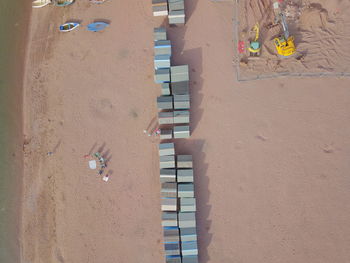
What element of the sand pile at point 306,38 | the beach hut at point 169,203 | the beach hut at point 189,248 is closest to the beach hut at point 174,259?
the beach hut at point 189,248

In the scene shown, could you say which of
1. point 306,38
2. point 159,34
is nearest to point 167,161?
point 159,34

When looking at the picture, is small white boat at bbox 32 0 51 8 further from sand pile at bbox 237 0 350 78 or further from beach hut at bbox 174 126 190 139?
sand pile at bbox 237 0 350 78

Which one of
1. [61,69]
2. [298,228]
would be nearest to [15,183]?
[61,69]

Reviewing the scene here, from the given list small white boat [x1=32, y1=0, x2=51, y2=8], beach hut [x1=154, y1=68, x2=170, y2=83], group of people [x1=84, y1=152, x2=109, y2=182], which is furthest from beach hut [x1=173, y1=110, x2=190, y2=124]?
small white boat [x1=32, y1=0, x2=51, y2=8]

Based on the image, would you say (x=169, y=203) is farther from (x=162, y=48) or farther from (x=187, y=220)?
(x=162, y=48)

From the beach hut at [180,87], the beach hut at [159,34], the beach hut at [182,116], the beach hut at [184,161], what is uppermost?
the beach hut at [159,34]

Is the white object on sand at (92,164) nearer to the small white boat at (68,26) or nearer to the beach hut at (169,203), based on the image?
the beach hut at (169,203)
